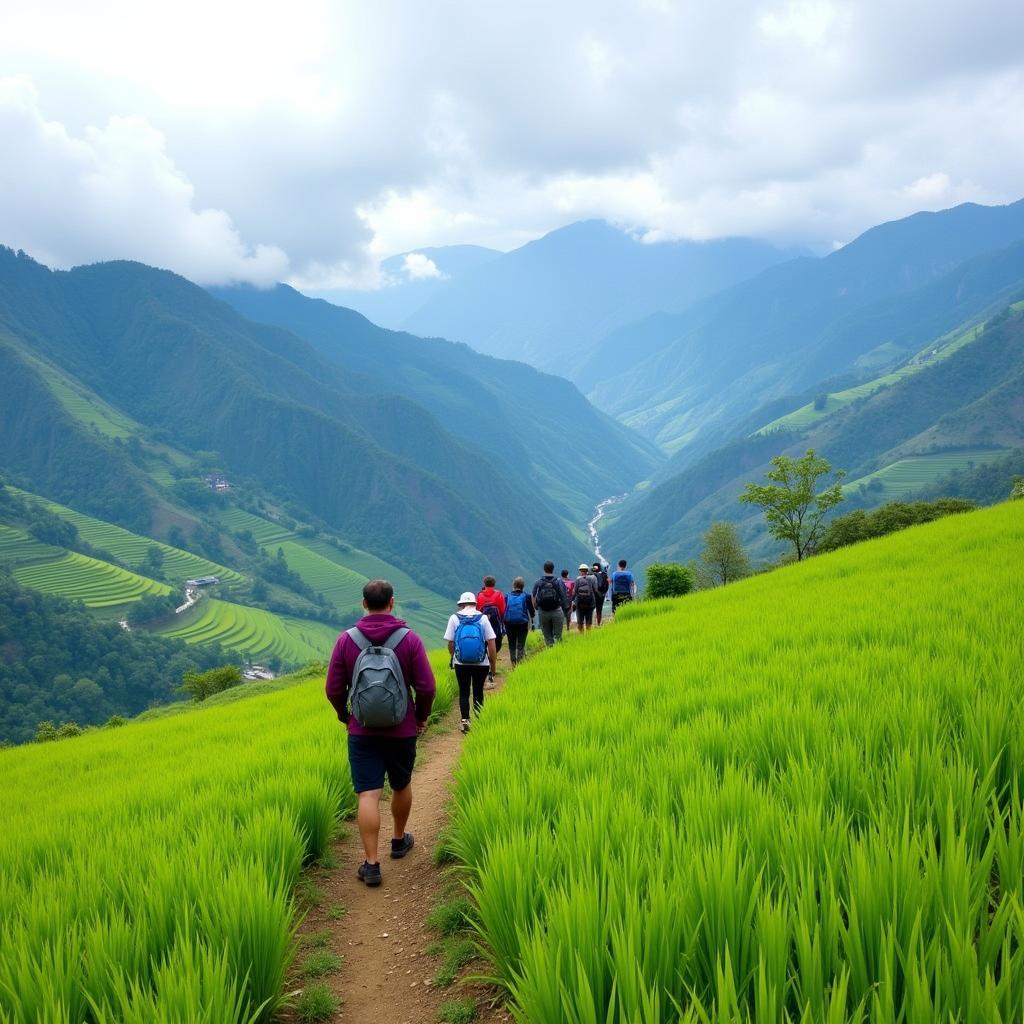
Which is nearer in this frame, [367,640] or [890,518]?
[367,640]

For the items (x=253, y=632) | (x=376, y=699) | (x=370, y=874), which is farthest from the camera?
(x=253, y=632)

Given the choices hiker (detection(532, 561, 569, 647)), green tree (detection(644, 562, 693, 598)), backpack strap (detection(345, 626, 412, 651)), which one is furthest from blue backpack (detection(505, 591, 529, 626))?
green tree (detection(644, 562, 693, 598))

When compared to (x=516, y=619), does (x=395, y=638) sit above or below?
above

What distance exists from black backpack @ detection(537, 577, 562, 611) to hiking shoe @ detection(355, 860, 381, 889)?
984 cm

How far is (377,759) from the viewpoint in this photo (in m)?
5.58

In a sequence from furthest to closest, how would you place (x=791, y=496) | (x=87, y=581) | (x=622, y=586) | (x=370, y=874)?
(x=87, y=581), (x=791, y=496), (x=622, y=586), (x=370, y=874)

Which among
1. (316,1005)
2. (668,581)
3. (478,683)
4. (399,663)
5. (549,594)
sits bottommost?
(668,581)

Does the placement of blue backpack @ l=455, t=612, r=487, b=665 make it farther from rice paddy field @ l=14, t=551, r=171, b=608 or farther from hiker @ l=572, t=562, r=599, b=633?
rice paddy field @ l=14, t=551, r=171, b=608

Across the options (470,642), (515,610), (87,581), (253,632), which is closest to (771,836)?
(470,642)

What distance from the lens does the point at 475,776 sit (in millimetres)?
5316

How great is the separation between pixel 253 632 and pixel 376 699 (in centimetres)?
17404

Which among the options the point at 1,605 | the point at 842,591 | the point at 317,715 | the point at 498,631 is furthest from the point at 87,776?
the point at 1,605

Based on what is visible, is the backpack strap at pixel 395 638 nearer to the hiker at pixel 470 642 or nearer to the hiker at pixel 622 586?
the hiker at pixel 470 642

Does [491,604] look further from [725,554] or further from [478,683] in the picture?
[725,554]
